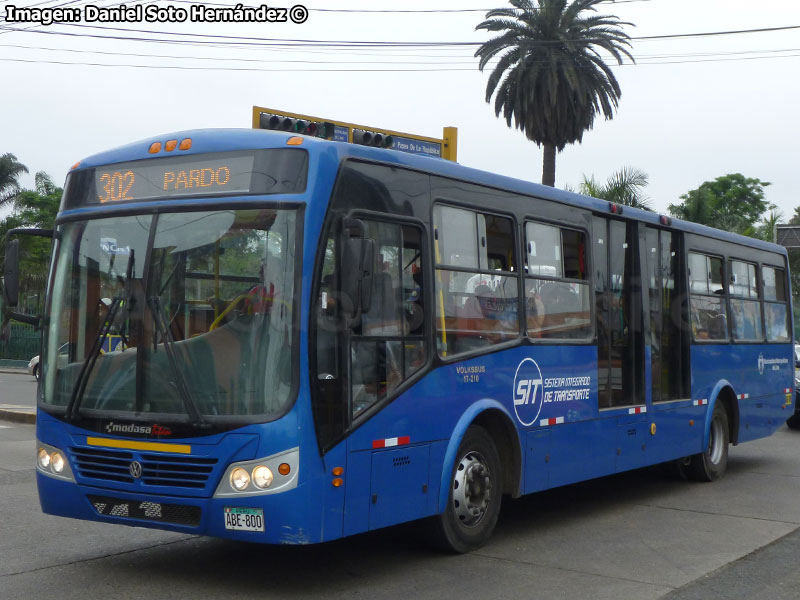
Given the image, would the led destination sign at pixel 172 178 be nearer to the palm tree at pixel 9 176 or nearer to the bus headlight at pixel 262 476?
the bus headlight at pixel 262 476

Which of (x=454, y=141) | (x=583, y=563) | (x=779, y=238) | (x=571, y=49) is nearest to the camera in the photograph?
(x=583, y=563)

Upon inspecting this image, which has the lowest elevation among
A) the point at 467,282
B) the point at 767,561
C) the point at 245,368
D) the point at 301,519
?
the point at 767,561

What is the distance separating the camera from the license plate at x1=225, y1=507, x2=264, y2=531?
6.14m

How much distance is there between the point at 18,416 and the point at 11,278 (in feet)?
37.4

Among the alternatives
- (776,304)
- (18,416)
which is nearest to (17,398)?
(18,416)

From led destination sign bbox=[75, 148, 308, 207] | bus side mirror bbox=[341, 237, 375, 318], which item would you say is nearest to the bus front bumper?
bus side mirror bbox=[341, 237, 375, 318]

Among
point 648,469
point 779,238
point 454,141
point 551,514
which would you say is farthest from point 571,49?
point 551,514

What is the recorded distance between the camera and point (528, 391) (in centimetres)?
845

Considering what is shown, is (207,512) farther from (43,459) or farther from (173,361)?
(43,459)

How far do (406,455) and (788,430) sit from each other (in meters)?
13.6

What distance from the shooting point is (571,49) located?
31.2m

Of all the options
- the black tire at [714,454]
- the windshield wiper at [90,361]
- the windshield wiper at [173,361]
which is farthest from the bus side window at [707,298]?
the windshield wiper at [90,361]

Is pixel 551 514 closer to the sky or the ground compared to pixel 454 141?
closer to the ground

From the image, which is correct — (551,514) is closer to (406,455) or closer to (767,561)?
(767,561)
